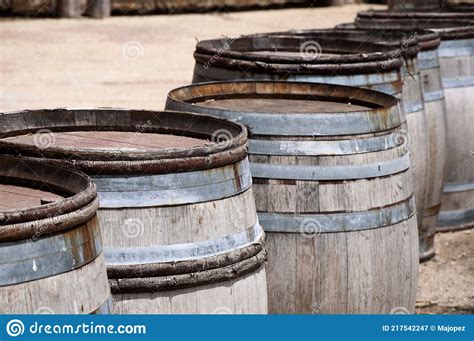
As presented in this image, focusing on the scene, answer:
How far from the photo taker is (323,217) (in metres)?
4.41

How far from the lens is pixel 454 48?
7.25m

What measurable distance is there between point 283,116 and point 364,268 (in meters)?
0.71

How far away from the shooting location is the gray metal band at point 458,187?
24.8 feet

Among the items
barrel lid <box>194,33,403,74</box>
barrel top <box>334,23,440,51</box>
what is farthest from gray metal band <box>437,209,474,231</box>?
barrel lid <box>194,33,403,74</box>

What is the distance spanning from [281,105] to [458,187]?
3.00 meters

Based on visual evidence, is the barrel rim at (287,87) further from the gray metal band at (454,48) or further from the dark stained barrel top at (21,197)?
the gray metal band at (454,48)

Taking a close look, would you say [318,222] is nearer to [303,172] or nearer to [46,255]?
[303,172]

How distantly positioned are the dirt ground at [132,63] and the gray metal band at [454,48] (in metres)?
1.26

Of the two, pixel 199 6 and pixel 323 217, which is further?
pixel 199 6

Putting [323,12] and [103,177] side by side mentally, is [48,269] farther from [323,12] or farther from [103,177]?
[323,12]

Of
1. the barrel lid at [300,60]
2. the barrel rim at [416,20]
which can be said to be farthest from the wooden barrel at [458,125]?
the barrel lid at [300,60]

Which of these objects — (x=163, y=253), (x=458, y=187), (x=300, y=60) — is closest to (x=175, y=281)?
(x=163, y=253)


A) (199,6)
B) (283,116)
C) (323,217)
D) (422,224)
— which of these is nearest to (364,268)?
(323,217)

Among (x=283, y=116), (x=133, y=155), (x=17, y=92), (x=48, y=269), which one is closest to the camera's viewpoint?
(x=48, y=269)
